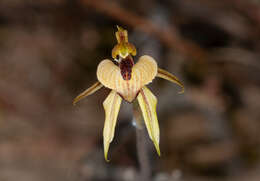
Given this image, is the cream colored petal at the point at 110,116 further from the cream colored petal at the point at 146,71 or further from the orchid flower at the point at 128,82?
the cream colored petal at the point at 146,71

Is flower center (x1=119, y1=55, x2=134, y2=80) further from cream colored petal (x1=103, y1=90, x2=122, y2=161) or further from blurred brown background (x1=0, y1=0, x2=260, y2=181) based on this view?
blurred brown background (x1=0, y1=0, x2=260, y2=181)

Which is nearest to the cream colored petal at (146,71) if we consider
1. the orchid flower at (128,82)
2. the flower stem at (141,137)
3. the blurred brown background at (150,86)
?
the orchid flower at (128,82)

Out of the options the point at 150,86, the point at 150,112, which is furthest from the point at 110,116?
the point at 150,86

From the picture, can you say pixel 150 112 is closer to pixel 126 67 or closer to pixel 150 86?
pixel 126 67

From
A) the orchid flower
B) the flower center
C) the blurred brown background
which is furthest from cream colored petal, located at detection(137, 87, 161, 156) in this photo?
the blurred brown background

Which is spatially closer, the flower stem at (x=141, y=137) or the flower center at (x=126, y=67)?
the flower center at (x=126, y=67)

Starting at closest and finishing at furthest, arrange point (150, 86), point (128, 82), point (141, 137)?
point (128, 82), point (141, 137), point (150, 86)
